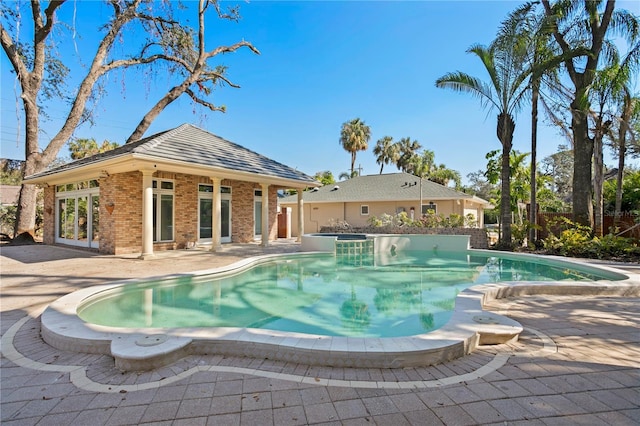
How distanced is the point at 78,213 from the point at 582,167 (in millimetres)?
20352

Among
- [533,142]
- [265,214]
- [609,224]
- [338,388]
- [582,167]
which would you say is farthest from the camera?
[609,224]

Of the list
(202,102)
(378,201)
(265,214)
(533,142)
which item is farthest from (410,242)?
(202,102)

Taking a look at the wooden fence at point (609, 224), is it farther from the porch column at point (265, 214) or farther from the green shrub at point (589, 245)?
the porch column at point (265, 214)

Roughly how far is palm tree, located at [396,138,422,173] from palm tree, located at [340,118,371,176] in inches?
Answer: 203

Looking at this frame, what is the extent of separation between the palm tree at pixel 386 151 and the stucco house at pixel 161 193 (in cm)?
2645

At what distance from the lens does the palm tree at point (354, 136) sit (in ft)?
121

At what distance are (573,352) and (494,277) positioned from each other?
6.01m

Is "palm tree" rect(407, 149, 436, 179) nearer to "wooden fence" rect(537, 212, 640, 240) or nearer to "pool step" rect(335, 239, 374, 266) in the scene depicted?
"wooden fence" rect(537, 212, 640, 240)

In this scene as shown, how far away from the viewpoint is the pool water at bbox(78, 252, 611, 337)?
5199 millimetres

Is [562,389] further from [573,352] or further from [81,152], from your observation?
[81,152]

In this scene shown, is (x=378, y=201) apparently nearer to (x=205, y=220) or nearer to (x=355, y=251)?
(x=355, y=251)

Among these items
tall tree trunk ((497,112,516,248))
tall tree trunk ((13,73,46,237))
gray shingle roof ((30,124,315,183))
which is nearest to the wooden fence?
tall tree trunk ((497,112,516,248))

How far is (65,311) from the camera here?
4.45m

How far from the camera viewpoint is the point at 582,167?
12414 mm
